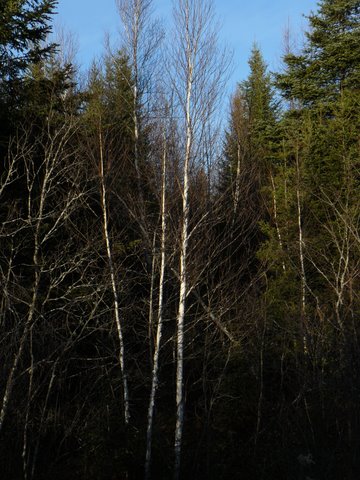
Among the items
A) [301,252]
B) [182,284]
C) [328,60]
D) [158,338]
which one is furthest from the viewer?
[328,60]

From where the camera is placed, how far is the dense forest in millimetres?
9570

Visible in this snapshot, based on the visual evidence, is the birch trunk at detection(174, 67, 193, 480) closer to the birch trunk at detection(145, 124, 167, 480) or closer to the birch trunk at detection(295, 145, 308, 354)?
the birch trunk at detection(145, 124, 167, 480)

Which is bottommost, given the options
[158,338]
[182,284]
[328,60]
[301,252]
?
[158,338]

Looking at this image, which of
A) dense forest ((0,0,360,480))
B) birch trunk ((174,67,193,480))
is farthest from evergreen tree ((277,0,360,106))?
birch trunk ((174,67,193,480))

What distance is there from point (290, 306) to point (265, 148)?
7.28m

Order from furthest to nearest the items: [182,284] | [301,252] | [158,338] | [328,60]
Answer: [328,60] < [301,252] < [182,284] < [158,338]

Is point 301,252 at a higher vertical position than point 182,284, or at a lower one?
higher

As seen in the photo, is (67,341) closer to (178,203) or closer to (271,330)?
(178,203)

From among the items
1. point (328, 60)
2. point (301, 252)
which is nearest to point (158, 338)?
point (301, 252)

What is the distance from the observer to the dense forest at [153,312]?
957cm

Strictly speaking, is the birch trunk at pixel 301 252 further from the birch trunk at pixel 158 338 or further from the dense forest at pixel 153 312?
the birch trunk at pixel 158 338

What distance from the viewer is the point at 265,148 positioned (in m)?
19.2

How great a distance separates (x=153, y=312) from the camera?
11867 mm

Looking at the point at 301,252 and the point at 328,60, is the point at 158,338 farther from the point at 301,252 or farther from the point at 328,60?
the point at 328,60
